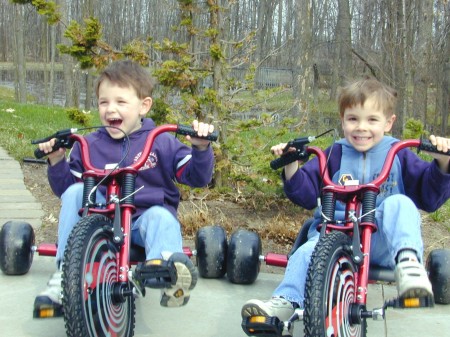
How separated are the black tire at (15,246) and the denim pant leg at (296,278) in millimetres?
1507

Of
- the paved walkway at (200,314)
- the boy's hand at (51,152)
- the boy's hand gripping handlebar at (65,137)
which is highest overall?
the boy's hand gripping handlebar at (65,137)

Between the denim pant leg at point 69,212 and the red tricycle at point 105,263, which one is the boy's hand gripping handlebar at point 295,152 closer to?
the red tricycle at point 105,263

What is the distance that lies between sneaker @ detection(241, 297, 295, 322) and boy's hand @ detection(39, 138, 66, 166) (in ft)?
3.94

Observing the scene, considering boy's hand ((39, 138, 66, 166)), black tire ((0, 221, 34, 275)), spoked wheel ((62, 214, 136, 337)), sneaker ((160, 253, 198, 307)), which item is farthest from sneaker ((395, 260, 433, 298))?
black tire ((0, 221, 34, 275))

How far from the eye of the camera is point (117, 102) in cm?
349

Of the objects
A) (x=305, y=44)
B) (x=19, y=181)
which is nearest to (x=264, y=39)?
(x=305, y=44)

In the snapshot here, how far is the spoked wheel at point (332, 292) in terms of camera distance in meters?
2.55

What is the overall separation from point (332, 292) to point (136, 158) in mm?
1276

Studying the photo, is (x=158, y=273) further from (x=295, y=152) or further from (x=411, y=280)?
(x=411, y=280)

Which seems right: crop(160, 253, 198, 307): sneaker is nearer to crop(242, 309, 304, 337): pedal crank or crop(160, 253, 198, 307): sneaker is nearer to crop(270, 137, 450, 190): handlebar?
crop(242, 309, 304, 337): pedal crank

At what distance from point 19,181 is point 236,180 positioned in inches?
79.3

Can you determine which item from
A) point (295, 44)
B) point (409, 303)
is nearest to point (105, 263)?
point (409, 303)

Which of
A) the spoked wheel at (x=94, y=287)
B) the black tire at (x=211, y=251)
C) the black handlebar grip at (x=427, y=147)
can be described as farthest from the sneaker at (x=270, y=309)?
the black tire at (x=211, y=251)

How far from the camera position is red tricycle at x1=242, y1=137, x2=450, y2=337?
2.58 meters
